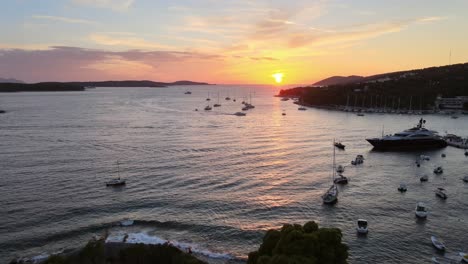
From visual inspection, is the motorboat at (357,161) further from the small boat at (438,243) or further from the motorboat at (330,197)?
the small boat at (438,243)

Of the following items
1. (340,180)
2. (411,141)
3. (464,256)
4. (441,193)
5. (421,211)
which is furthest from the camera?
(411,141)

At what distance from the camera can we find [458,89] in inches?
7347


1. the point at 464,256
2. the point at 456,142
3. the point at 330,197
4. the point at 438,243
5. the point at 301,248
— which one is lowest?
the point at 438,243

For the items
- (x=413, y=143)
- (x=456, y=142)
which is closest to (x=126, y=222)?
(x=413, y=143)

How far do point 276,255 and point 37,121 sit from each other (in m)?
133

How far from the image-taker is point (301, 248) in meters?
21.7

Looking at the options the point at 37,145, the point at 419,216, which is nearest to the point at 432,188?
the point at 419,216

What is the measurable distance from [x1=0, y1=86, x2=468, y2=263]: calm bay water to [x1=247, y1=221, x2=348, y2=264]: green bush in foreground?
39.9 ft

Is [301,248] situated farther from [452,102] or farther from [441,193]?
[452,102]

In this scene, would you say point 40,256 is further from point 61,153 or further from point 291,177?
point 61,153

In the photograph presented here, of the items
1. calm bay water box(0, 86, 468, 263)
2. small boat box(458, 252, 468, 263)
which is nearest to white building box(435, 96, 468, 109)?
calm bay water box(0, 86, 468, 263)

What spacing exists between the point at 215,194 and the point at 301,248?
3039 centimetres

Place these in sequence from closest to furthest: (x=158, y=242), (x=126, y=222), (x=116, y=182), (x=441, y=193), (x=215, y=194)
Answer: (x=158, y=242) → (x=126, y=222) → (x=441, y=193) → (x=215, y=194) → (x=116, y=182)

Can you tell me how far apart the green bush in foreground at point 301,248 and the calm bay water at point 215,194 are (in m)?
12.2
